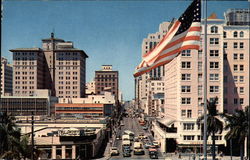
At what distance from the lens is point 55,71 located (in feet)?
479

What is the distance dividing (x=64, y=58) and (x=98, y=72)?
41.2 meters

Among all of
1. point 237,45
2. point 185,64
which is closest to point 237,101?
point 237,45

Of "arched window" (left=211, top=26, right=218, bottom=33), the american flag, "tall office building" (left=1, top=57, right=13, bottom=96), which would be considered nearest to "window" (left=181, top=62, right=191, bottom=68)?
"arched window" (left=211, top=26, right=218, bottom=33)

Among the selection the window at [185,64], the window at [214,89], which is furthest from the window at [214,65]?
the window at [185,64]

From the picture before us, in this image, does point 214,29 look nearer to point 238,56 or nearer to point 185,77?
point 238,56

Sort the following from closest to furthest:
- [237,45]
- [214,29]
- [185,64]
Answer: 1. [214,29]
2. [185,64]
3. [237,45]

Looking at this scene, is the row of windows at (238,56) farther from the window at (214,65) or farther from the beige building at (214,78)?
the window at (214,65)

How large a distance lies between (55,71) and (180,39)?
132 meters

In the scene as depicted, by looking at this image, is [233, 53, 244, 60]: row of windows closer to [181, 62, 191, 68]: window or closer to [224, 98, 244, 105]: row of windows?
[224, 98, 244, 105]: row of windows

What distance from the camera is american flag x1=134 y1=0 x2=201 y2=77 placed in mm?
18297

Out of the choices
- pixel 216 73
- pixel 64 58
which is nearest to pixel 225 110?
pixel 216 73

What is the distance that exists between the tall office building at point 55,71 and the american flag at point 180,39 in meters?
120

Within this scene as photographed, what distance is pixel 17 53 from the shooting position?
13788cm

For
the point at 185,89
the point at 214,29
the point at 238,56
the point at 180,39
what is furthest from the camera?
the point at 238,56
